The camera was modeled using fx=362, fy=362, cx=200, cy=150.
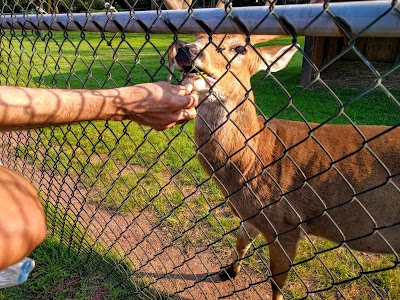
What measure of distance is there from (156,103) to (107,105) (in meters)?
0.23

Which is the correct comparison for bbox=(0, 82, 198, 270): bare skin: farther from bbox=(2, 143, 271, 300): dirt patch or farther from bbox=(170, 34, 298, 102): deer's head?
bbox=(2, 143, 271, 300): dirt patch

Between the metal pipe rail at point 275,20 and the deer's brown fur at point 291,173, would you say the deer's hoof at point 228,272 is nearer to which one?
the deer's brown fur at point 291,173

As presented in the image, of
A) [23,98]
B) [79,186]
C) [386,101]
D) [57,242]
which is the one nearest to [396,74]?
[386,101]

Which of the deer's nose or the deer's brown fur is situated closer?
the deer's nose

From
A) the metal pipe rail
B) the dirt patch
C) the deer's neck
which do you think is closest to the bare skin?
the metal pipe rail

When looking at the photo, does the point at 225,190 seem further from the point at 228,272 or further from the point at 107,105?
the point at 107,105

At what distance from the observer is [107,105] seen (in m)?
1.66

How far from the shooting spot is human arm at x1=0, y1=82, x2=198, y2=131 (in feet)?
4.86

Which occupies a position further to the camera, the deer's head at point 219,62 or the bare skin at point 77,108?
the deer's head at point 219,62

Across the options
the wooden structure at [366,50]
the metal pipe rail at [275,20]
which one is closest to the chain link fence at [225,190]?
the metal pipe rail at [275,20]

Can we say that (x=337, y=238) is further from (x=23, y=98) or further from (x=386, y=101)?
(x=386, y=101)

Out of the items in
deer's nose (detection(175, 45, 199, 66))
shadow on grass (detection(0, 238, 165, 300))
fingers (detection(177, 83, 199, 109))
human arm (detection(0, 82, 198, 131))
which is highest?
deer's nose (detection(175, 45, 199, 66))

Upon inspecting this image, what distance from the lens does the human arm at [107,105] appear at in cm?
148

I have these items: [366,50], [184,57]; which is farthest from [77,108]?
[366,50]
